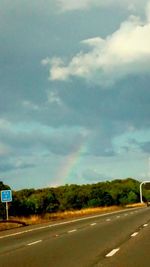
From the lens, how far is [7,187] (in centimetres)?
7631

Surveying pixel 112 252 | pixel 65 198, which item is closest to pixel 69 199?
pixel 65 198

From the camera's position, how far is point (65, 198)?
127750 mm

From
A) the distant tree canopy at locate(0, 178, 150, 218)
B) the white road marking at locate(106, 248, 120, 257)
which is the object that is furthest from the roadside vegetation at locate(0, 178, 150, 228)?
the white road marking at locate(106, 248, 120, 257)

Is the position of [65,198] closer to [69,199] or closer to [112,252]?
[69,199]

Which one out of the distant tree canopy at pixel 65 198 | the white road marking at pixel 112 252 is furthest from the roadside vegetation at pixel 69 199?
the white road marking at pixel 112 252

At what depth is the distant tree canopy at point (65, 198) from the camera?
299ft

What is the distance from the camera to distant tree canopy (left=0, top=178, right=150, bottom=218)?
9112 cm

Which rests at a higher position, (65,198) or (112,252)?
(65,198)

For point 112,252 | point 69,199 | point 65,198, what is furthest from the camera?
point 65,198

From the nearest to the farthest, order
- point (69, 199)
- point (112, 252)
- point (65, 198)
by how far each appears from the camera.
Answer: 1. point (112, 252)
2. point (69, 199)
3. point (65, 198)

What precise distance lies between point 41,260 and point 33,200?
86.4 meters

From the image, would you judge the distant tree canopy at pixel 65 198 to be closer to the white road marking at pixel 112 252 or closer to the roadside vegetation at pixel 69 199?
the roadside vegetation at pixel 69 199

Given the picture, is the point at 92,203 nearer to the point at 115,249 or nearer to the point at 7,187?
the point at 7,187

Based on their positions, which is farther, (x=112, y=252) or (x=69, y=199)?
(x=69, y=199)
